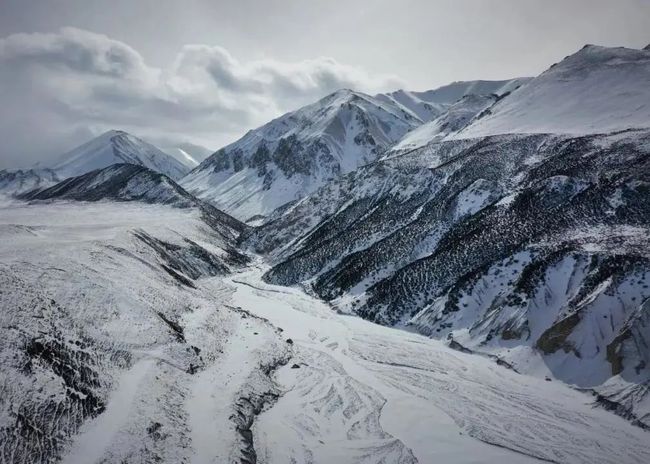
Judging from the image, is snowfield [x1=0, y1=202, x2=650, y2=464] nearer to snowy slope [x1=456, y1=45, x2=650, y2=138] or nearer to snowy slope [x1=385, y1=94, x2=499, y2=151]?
snowy slope [x1=456, y1=45, x2=650, y2=138]

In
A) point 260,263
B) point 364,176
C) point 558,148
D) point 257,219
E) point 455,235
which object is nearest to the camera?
point 455,235

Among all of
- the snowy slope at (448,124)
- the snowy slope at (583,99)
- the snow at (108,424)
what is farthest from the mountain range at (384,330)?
the snowy slope at (448,124)

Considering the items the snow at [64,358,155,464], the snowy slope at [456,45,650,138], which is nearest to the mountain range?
the snow at [64,358,155,464]

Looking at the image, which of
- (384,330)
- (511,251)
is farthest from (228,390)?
(511,251)

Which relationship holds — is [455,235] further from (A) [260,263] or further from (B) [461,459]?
(A) [260,263]

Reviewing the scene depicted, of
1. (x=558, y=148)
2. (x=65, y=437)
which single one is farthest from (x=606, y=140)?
→ (x=65, y=437)

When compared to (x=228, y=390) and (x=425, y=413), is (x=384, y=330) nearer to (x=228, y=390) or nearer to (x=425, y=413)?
(x=425, y=413)

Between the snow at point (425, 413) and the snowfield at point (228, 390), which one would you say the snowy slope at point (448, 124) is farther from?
the snowfield at point (228, 390)
